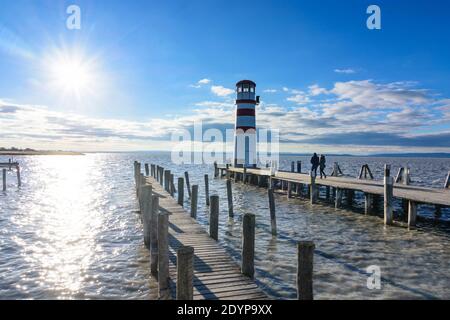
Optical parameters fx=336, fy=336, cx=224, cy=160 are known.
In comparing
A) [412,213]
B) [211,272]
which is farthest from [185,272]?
[412,213]

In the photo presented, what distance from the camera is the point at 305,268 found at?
6191 millimetres

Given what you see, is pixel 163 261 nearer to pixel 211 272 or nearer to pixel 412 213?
pixel 211 272

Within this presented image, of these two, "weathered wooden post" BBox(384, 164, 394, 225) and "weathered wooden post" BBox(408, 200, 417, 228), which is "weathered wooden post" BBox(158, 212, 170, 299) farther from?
"weathered wooden post" BBox(408, 200, 417, 228)

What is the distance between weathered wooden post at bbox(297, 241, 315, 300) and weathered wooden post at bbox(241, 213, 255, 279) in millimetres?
1898

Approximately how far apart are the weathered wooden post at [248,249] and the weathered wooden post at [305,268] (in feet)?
6.23

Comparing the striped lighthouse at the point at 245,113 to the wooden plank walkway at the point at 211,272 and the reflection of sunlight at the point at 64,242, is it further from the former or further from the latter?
the wooden plank walkway at the point at 211,272

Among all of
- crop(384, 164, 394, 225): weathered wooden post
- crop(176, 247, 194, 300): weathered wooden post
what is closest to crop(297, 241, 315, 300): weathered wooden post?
crop(176, 247, 194, 300): weathered wooden post

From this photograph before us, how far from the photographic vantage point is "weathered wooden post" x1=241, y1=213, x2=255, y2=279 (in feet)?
26.4

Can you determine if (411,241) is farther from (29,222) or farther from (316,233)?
(29,222)

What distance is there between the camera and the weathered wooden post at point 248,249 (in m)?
8.05

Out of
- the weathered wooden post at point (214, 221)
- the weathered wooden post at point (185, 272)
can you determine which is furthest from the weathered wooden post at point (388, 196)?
the weathered wooden post at point (185, 272)
